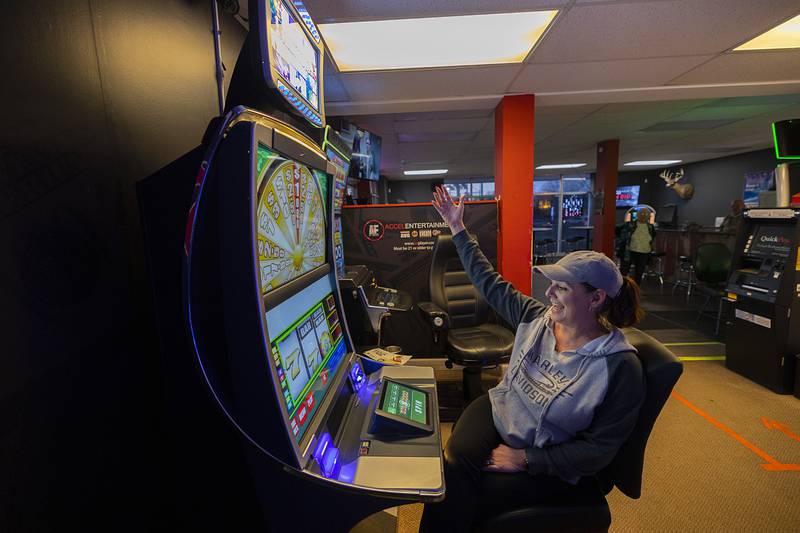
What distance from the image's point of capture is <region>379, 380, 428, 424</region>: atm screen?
1.08 m

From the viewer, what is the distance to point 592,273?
1.22 m

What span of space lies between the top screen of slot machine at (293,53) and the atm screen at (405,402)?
0.94 metres

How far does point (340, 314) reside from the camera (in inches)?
55.2

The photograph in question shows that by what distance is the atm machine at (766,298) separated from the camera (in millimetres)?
2824

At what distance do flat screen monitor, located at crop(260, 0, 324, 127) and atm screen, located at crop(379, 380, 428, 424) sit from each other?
89 cm

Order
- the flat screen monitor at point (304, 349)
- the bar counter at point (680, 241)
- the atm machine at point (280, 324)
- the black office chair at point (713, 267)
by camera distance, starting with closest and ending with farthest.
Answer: the atm machine at point (280, 324), the flat screen monitor at point (304, 349), the black office chair at point (713, 267), the bar counter at point (680, 241)

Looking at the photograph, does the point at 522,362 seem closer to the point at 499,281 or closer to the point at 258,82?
the point at 499,281

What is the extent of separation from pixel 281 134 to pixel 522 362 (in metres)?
1.14

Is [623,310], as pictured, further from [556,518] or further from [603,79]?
[603,79]

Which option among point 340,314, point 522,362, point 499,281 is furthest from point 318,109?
point 522,362

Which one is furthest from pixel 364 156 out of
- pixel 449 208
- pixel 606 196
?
pixel 606 196

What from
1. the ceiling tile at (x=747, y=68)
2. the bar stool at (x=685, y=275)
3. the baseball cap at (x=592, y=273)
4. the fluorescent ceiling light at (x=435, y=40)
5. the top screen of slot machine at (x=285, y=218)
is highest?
the fluorescent ceiling light at (x=435, y=40)

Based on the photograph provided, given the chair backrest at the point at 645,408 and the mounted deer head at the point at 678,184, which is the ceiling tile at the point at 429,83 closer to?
the chair backrest at the point at 645,408

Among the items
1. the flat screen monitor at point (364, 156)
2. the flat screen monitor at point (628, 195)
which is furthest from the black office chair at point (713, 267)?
the flat screen monitor at point (628, 195)
